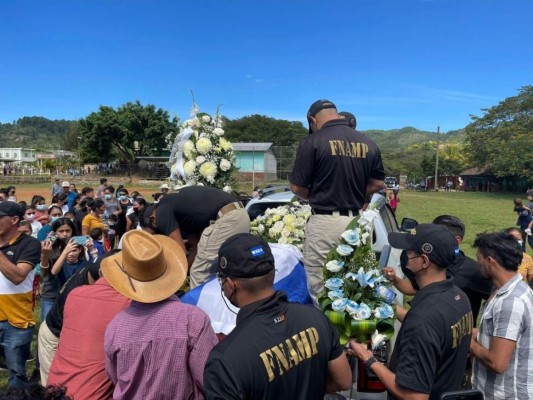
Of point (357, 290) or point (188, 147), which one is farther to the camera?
point (188, 147)

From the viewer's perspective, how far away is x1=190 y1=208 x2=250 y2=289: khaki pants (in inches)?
148

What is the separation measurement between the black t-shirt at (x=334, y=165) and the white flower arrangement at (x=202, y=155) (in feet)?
5.91

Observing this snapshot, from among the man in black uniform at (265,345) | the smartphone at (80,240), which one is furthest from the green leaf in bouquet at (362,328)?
the smartphone at (80,240)

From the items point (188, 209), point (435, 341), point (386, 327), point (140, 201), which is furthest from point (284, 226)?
point (140, 201)

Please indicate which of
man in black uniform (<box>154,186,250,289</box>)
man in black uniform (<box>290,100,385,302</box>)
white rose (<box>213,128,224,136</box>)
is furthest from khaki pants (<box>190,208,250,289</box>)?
white rose (<box>213,128,224,136</box>)

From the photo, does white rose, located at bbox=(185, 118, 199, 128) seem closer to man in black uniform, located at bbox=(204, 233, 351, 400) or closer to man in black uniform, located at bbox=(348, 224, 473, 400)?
man in black uniform, located at bbox=(348, 224, 473, 400)

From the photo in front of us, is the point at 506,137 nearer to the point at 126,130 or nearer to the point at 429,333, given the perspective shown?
the point at 126,130

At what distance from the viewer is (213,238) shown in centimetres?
390

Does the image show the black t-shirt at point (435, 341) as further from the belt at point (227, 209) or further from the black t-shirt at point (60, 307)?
the black t-shirt at point (60, 307)

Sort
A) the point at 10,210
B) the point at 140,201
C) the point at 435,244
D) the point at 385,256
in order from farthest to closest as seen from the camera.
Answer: the point at 140,201
the point at 385,256
the point at 10,210
the point at 435,244

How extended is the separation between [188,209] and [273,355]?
2358mm

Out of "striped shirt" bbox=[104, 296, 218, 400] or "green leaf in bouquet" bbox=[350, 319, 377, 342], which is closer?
"striped shirt" bbox=[104, 296, 218, 400]

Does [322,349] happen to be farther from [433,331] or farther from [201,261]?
[201,261]

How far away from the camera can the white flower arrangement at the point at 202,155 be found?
510cm
